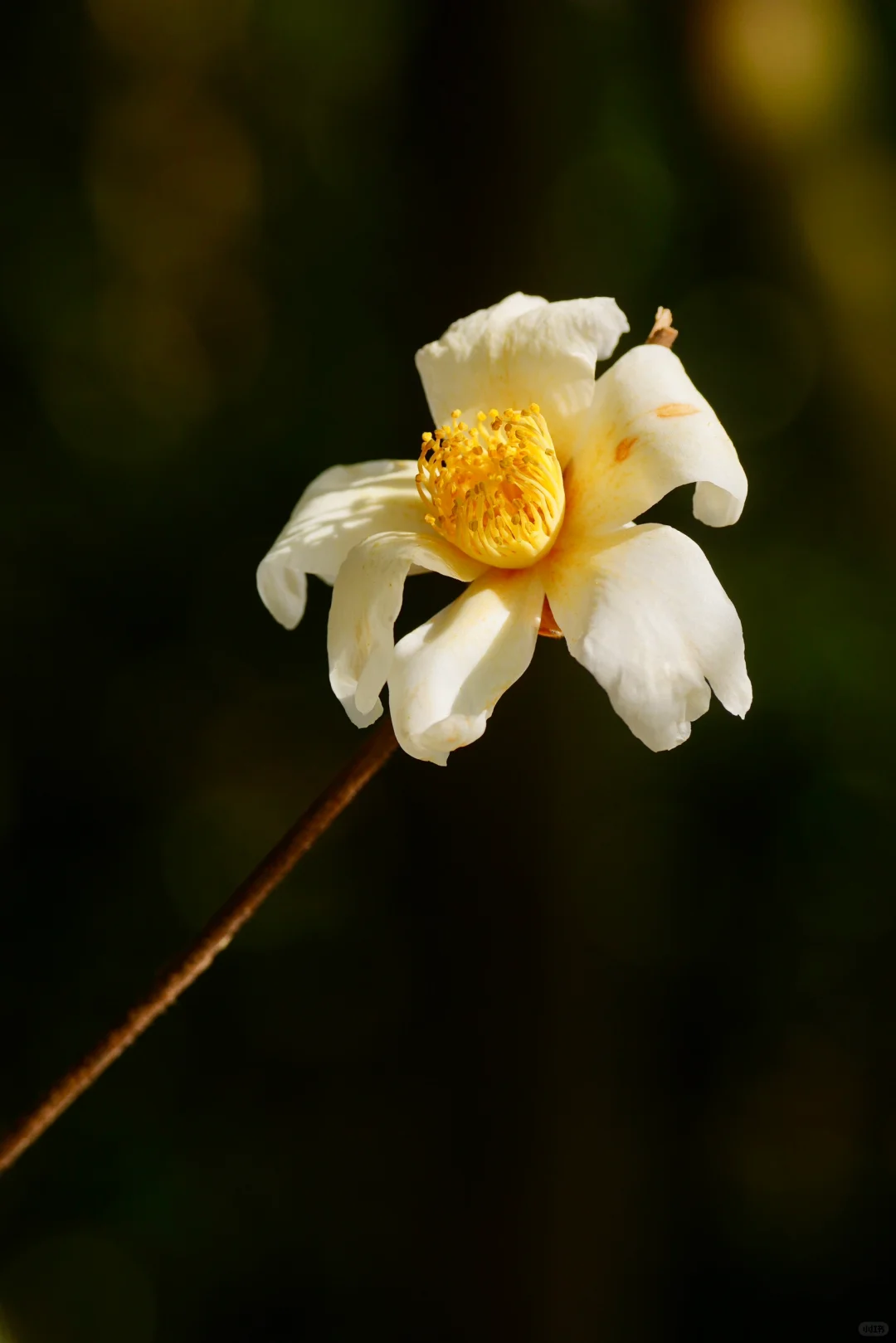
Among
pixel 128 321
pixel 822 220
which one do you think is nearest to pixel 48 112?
pixel 128 321

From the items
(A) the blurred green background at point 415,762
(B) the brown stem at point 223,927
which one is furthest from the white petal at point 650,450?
(A) the blurred green background at point 415,762

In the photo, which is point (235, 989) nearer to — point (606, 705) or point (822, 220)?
point (606, 705)

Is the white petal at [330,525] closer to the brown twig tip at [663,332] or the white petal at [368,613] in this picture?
the white petal at [368,613]

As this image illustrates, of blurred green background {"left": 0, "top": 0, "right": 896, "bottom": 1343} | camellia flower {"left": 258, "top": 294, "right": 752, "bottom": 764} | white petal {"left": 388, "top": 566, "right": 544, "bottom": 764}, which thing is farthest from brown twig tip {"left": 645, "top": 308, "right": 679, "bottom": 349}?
blurred green background {"left": 0, "top": 0, "right": 896, "bottom": 1343}

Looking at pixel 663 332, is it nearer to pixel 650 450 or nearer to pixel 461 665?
pixel 650 450

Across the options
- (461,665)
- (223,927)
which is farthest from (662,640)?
(223,927)

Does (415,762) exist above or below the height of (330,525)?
below

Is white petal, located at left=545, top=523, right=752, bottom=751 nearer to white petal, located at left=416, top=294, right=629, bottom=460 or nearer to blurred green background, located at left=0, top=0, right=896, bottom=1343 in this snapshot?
white petal, located at left=416, top=294, right=629, bottom=460
